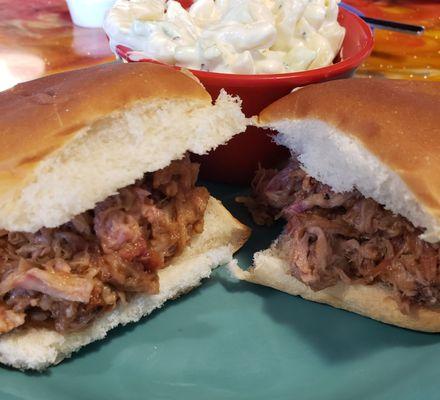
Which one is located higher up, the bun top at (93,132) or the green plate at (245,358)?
the bun top at (93,132)

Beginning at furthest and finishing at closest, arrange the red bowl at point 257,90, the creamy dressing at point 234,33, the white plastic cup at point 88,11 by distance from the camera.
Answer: the white plastic cup at point 88,11 < the creamy dressing at point 234,33 < the red bowl at point 257,90

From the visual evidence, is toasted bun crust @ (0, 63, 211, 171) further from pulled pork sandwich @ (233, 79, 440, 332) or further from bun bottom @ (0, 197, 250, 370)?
bun bottom @ (0, 197, 250, 370)

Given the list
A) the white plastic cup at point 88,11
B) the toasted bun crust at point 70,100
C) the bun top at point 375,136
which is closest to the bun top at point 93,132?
the toasted bun crust at point 70,100

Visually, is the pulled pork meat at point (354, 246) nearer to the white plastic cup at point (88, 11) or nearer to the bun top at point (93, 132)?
the bun top at point (93, 132)

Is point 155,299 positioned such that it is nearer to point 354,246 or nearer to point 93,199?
point 93,199

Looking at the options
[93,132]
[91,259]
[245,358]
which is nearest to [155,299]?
[91,259]

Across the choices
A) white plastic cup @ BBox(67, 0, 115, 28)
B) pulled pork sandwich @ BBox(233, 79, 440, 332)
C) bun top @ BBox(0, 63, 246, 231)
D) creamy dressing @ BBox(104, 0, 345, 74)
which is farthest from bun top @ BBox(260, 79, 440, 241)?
white plastic cup @ BBox(67, 0, 115, 28)
